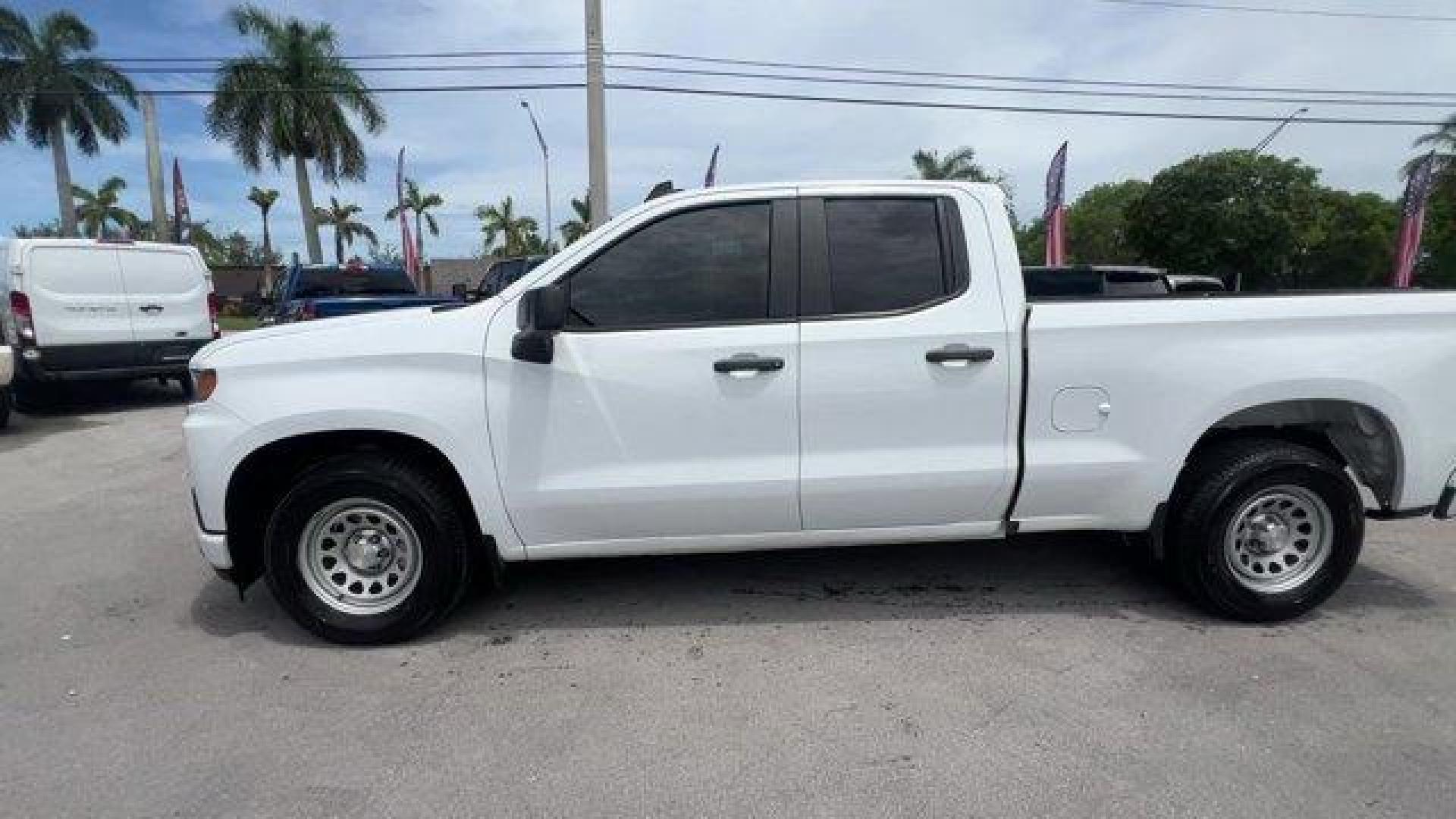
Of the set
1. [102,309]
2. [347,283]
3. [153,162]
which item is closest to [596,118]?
[347,283]

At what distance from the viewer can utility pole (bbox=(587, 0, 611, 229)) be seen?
44.1ft

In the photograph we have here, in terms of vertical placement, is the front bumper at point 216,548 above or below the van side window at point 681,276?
below

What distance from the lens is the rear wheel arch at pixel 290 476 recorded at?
3.68 meters

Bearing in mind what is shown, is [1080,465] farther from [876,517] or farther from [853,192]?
[853,192]

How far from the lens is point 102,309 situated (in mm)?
9961

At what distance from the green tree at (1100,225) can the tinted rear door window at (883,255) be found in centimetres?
6314

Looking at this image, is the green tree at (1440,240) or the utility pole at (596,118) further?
the green tree at (1440,240)

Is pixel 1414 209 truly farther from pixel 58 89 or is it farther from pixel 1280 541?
pixel 58 89

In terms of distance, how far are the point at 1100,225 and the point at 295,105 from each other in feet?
184

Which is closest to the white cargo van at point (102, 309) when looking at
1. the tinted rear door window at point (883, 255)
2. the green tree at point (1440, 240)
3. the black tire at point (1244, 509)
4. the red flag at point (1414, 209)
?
the tinted rear door window at point (883, 255)

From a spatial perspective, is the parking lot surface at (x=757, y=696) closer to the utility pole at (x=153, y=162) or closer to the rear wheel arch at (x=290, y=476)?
the rear wheel arch at (x=290, y=476)

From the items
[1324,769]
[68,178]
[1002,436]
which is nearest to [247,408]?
[1002,436]

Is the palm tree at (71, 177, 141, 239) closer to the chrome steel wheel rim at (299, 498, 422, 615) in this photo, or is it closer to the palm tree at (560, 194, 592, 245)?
the palm tree at (560, 194, 592, 245)

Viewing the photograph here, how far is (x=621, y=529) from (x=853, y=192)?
5.69 feet
